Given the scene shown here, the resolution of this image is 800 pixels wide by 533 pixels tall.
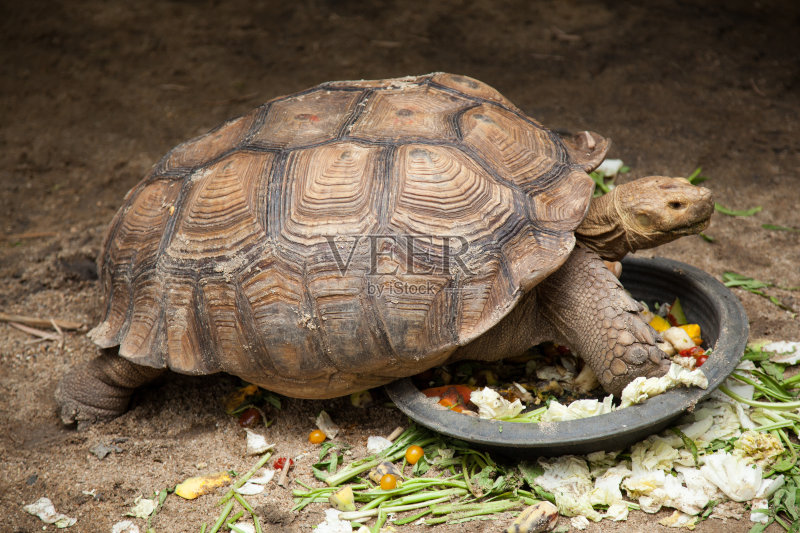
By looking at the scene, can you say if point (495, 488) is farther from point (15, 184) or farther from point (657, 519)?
point (15, 184)

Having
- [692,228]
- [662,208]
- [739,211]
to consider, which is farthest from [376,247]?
[739,211]

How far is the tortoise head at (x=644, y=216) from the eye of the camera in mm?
3266

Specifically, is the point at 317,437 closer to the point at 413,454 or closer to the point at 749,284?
the point at 413,454

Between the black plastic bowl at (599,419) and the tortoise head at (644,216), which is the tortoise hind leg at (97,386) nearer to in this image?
the black plastic bowl at (599,419)

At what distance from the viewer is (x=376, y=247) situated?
9.99 ft

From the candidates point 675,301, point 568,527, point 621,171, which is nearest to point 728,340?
point 675,301

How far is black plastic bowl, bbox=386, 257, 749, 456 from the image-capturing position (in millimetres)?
2855

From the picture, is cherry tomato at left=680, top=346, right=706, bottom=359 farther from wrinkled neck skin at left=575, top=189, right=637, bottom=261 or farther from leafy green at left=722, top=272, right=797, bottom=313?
leafy green at left=722, top=272, right=797, bottom=313

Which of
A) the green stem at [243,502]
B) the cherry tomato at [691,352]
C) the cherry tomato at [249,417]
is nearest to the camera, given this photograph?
the green stem at [243,502]

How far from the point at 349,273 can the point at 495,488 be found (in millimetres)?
1122

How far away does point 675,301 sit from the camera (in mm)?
3895

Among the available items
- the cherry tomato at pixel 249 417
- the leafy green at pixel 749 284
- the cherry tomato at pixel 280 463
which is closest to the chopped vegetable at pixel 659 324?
the leafy green at pixel 749 284

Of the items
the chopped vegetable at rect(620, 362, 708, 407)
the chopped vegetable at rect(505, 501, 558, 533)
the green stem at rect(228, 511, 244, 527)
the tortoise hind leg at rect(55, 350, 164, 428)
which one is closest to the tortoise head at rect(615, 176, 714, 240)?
the chopped vegetable at rect(620, 362, 708, 407)

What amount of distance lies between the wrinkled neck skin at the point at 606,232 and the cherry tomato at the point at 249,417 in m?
1.90
